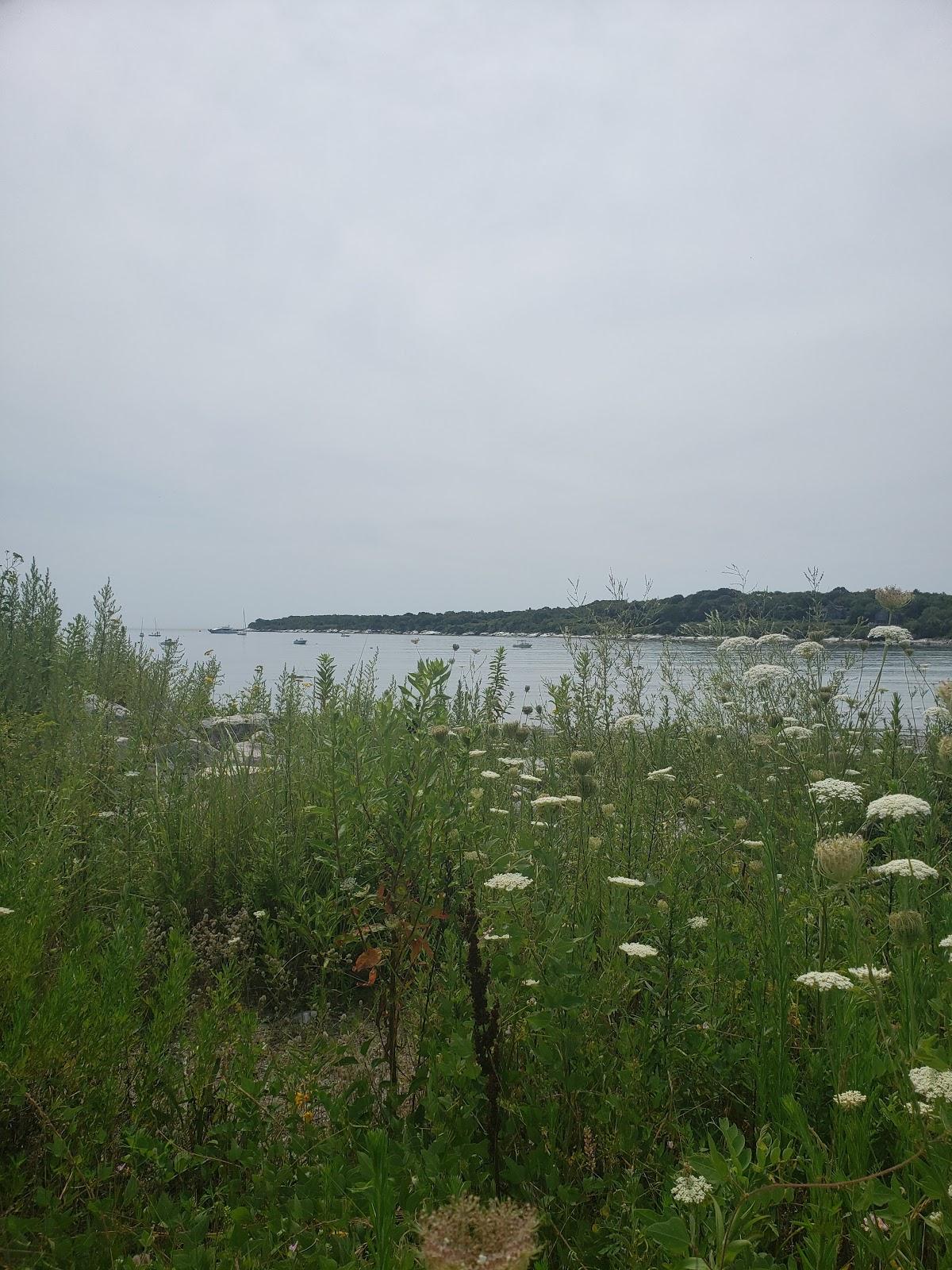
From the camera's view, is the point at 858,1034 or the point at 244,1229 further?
the point at 858,1034

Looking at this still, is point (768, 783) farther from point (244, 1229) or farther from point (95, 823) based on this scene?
point (244, 1229)

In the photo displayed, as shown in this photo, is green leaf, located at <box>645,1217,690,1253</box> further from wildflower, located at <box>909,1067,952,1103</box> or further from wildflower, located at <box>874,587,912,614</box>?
wildflower, located at <box>874,587,912,614</box>

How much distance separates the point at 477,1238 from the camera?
2.96ft

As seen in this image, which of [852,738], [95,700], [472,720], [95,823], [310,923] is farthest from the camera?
[95,700]

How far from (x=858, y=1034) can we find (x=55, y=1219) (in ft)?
5.61

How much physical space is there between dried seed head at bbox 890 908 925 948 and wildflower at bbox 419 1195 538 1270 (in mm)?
1002

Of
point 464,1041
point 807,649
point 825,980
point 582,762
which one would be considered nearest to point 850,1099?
point 825,980

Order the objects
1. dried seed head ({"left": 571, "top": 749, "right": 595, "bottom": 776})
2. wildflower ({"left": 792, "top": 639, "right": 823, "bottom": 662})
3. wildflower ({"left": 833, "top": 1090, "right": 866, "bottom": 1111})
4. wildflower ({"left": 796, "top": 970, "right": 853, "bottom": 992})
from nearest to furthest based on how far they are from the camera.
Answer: wildflower ({"left": 833, "top": 1090, "right": 866, "bottom": 1111}) < wildflower ({"left": 796, "top": 970, "right": 853, "bottom": 992}) < dried seed head ({"left": 571, "top": 749, "right": 595, "bottom": 776}) < wildflower ({"left": 792, "top": 639, "right": 823, "bottom": 662})

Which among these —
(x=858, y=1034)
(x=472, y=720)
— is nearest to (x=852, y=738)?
(x=472, y=720)

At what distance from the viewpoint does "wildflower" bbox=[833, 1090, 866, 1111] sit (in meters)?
1.50

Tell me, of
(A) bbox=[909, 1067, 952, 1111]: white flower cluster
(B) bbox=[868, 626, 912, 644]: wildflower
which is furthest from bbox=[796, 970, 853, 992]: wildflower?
(B) bbox=[868, 626, 912, 644]: wildflower

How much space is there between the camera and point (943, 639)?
7.75m

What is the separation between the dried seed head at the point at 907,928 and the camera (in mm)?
1585

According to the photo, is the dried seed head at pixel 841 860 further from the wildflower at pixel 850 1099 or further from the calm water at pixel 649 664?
the calm water at pixel 649 664
